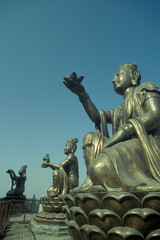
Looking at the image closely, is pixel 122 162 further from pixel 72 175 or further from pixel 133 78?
pixel 72 175

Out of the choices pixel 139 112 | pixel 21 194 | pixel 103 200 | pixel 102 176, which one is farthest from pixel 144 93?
pixel 21 194

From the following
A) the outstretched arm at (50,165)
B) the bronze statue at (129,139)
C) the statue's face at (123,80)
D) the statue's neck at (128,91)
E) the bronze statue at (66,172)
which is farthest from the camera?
the outstretched arm at (50,165)

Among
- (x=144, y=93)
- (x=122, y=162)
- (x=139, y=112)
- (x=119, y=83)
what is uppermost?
(x=119, y=83)

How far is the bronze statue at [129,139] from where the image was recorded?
1891mm

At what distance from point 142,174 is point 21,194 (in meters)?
13.3

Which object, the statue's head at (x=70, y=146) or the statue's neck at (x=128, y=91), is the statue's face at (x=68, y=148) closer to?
the statue's head at (x=70, y=146)

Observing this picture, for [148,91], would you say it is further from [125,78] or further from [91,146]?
[91,146]

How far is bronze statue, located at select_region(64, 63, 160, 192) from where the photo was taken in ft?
6.20

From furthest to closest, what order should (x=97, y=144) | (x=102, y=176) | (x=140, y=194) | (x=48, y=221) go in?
(x=48, y=221)
(x=97, y=144)
(x=102, y=176)
(x=140, y=194)

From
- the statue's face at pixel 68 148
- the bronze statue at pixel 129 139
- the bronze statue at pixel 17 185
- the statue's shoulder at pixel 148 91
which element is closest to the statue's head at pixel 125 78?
the bronze statue at pixel 129 139

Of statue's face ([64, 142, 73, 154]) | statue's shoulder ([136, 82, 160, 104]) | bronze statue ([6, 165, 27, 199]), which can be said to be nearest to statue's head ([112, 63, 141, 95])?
statue's shoulder ([136, 82, 160, 104])

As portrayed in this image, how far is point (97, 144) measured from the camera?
2793 millimetres

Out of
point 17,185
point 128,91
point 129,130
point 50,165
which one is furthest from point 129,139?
point 17,185

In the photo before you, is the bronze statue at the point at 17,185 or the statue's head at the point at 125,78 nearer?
the statue's head at the point at 125,78
